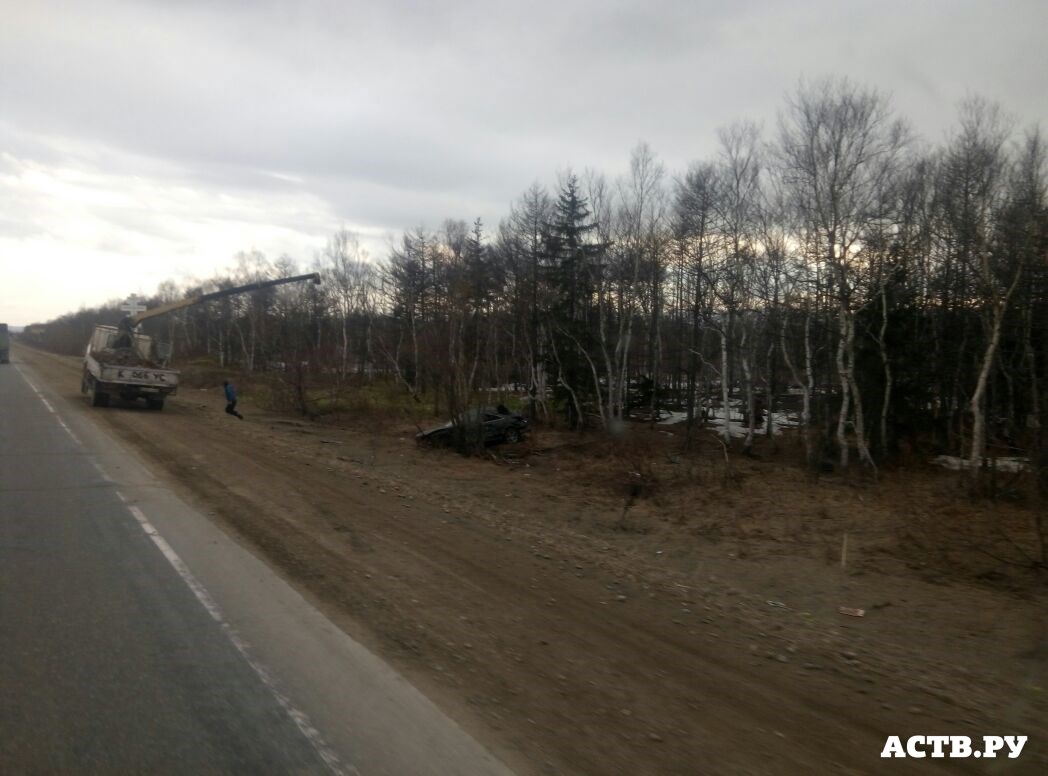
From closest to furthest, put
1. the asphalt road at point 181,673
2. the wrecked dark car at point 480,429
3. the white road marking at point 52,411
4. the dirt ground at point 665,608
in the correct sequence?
the asphalt road at point 181,673
the dirt ground at point 665,608
the white road marking at point 52,411
the wrecked dark car at point 480,429

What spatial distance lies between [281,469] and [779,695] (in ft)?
39.4

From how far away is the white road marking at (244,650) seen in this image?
159 inches

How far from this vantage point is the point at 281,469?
1523 centimetres

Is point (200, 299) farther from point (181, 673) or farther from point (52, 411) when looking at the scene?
point (181, 673)

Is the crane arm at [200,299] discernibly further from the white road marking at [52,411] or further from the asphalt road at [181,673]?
the asphalt road at [181,673]

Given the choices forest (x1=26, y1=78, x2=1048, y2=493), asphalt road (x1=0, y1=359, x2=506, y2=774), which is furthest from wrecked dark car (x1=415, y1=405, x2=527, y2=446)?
asphalt road (x1=0, y1=359, x2=506, y2=774)

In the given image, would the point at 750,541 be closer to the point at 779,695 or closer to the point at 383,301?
the point at 779,695

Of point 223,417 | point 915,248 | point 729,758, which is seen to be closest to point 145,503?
point 729,758

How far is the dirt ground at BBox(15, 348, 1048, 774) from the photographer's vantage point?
4.70 meters

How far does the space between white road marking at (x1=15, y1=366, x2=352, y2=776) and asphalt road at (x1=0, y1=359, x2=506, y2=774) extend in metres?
0.01

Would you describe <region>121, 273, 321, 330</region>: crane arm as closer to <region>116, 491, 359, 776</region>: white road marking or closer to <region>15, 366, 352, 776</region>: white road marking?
<region>15, 366, 352, 776</region>: white road marking

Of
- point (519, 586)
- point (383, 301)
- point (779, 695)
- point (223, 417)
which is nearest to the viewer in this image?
point (779, 695)

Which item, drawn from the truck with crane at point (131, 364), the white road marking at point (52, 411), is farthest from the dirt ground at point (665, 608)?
the truck with crane at point (131, 364)

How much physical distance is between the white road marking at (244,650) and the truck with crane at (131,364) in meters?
17.6
